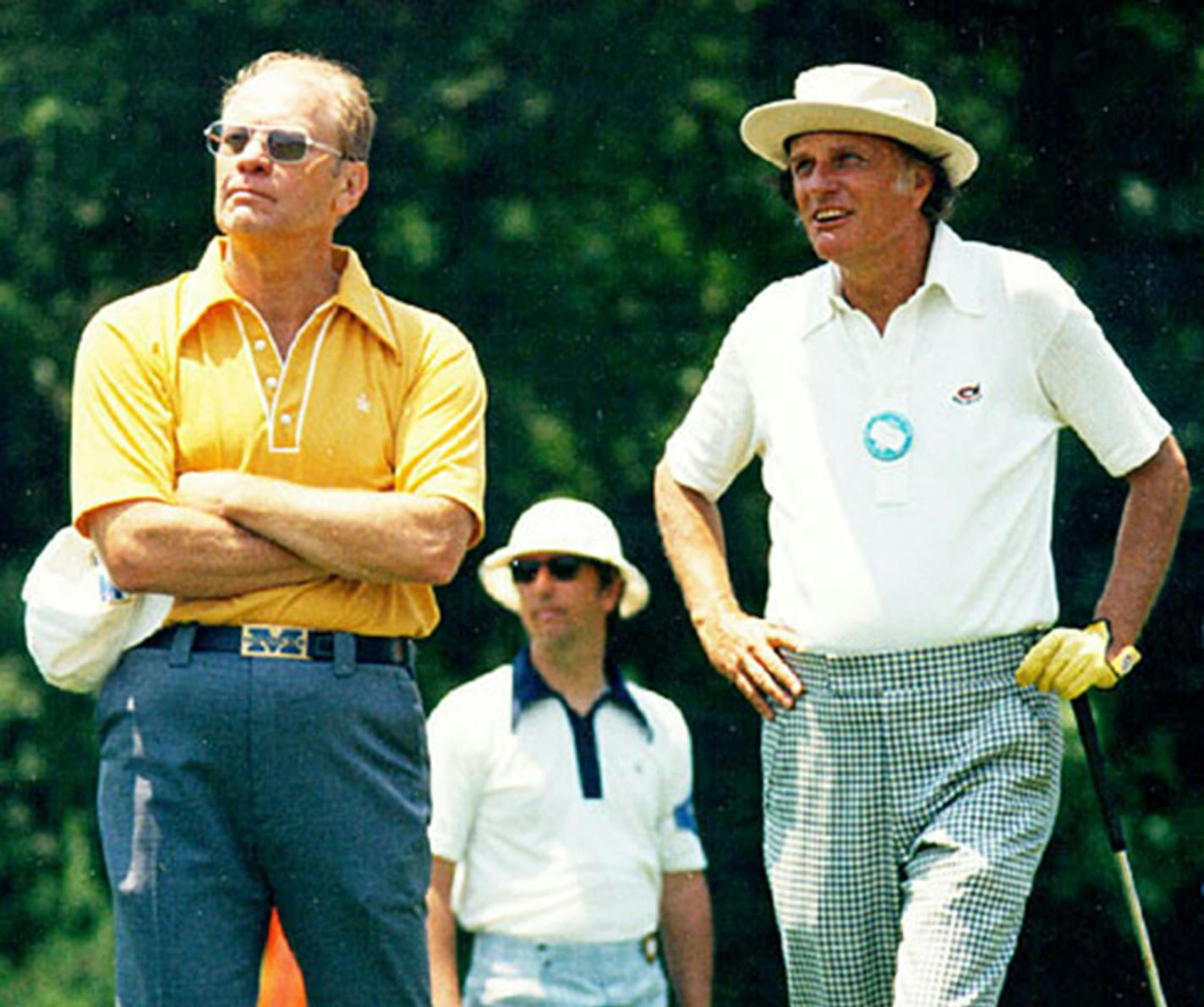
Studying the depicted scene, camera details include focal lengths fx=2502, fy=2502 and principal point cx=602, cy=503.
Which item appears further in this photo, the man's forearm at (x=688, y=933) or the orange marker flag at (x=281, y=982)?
the man's forearm at (x=688, y=933)

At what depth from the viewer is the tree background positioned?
19.0 ft

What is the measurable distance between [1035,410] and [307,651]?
127 centimetres

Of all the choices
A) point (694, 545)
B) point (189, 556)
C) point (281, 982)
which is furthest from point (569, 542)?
point (189, 556)

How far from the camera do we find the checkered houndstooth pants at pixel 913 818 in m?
3.86

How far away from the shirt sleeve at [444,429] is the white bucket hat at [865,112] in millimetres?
722

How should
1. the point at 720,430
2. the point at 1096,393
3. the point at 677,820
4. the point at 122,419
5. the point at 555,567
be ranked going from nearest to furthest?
1. the point at 122,419
2. the point at 1096,393
3. the point at 720,430
4. the point at 677,820
5. the point at 555,567

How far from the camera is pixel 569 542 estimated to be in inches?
230

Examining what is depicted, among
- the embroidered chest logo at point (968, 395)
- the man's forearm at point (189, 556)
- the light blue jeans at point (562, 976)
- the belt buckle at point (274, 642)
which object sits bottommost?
the light blue jeans at point (562, 976)

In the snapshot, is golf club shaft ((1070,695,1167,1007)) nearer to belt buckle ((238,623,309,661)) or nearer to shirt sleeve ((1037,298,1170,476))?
shirt sleeve ((1037,298,1170,476))

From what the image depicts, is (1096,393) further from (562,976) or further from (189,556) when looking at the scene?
(562,976)

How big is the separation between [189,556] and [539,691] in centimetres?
214

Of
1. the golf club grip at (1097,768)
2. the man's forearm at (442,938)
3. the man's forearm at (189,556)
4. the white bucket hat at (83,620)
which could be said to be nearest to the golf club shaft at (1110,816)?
the golf club grip at (1097,768)

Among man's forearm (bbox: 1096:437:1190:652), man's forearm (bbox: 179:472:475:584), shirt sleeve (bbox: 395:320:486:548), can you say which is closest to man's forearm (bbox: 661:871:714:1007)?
man's forearm (bbox: 1096:437:1190:652)

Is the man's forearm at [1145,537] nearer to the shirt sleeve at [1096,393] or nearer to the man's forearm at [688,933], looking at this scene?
the shirt sleeve at [1096,393]
